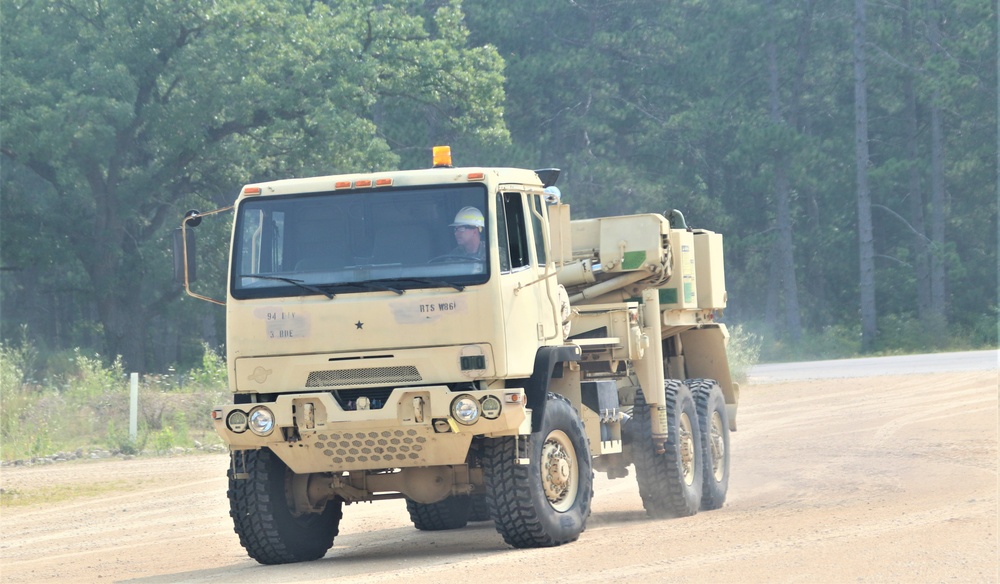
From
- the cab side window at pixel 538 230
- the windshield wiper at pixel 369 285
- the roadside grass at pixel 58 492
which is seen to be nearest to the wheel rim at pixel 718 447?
the cab side window at pixel 538 230


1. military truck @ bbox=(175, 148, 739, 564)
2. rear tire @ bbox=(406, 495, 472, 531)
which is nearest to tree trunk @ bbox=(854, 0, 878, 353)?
rear tire @ bbox=(406, 495, 472, 531)

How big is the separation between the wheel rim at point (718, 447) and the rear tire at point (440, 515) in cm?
287

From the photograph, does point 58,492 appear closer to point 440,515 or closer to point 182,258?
point 440,515

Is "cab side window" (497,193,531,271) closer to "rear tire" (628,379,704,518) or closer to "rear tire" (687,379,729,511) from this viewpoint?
"rear tire" (628,379,704,518)

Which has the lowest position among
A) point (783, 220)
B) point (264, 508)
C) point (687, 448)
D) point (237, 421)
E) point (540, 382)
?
point (264, 508)

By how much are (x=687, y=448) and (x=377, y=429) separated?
4.92 meters

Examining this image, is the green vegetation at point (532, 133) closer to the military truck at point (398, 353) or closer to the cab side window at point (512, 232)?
the military truck at point (398, 353)

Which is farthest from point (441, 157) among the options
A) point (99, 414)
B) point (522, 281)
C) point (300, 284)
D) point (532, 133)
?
point (532, 133)

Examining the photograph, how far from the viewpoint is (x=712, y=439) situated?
15.5 meters

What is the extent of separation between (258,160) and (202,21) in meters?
3.85

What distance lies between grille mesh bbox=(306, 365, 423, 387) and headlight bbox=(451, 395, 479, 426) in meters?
0.35

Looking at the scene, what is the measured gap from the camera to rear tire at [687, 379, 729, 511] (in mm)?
14977

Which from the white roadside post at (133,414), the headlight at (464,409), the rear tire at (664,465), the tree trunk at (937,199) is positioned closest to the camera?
the headlight at (464,409)

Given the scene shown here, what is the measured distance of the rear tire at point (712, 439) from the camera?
1498 centimetres
